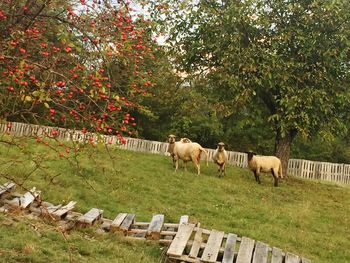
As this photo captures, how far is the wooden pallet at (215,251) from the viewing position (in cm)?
791

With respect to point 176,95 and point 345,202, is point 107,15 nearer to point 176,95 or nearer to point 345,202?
point 345,202

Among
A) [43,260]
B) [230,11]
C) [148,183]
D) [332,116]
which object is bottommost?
[43,260]

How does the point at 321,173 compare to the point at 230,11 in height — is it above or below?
below

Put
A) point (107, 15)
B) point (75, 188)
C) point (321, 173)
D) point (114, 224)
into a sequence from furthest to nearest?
1. point (321, 173)
2. point (75, 188)
3. point (114, 224)
4. point (107, 15)

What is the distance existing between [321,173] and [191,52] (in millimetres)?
15750

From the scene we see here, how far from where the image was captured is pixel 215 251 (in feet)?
26.9

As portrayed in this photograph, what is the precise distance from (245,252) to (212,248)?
66 cm

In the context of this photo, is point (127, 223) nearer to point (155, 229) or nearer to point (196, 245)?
point (155, 229)

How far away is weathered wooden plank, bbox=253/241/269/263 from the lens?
8109mm

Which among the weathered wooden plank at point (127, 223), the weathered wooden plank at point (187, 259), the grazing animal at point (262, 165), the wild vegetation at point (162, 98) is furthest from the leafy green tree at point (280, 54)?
the weathered wooden plank at point (187, 259)

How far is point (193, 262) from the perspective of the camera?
7.81 metres

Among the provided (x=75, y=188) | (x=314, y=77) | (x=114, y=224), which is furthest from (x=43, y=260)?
(x=314, y=77)

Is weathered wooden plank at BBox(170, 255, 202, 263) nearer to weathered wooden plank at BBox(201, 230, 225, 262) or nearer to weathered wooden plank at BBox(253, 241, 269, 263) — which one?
weathered wooden plank at BBox(201, 230, 225, 262)

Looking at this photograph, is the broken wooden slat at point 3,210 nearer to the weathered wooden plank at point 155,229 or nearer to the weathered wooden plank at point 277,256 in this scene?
the weathered wooden plank at point 155,229
